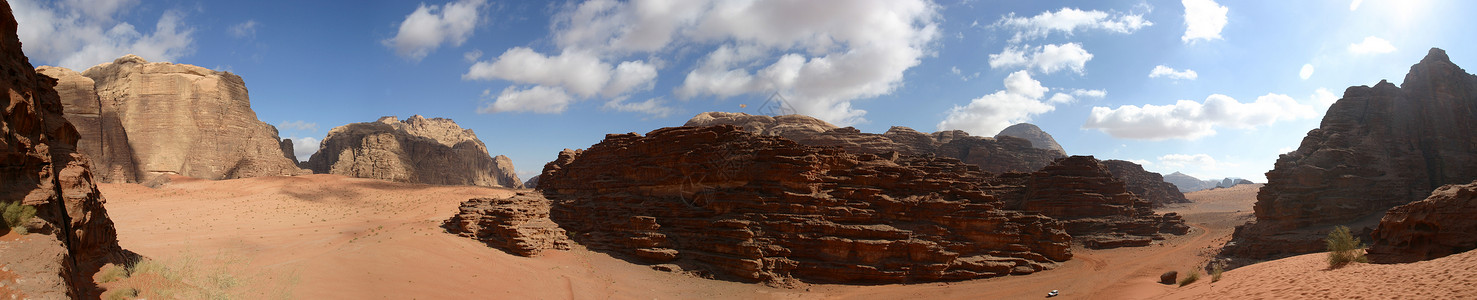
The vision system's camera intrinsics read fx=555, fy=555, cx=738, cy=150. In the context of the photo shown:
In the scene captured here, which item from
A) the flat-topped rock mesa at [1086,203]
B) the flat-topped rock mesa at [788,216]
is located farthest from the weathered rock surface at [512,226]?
the flat-topped rock mesa at [1086,203]

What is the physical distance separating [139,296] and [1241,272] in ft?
79.0

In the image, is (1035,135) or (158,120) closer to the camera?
(158,120)

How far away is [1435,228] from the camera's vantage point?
12461 mm

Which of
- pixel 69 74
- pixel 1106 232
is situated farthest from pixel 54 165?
pixel 1106 232

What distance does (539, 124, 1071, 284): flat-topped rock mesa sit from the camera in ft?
71.5

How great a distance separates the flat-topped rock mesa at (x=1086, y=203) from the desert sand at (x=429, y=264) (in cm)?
185

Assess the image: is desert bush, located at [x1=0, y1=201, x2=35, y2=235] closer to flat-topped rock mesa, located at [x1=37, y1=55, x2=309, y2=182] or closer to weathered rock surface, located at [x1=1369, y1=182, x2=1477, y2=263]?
weathered rock surface, located at [x1=1369, y1=182, x2=1477, y2=263]

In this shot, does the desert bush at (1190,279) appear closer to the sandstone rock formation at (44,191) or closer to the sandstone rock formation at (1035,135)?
the sandstone rock formation at (44,191)

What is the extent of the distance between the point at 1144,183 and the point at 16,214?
86728 mm

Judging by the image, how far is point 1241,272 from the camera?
15547 mm

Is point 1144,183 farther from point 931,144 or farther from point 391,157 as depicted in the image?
point 391,157

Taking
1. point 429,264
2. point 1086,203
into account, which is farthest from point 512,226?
point 1086,203

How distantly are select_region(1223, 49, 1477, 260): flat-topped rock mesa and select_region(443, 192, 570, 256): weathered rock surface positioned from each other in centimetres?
3179

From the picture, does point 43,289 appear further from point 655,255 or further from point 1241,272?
point 1241,272
